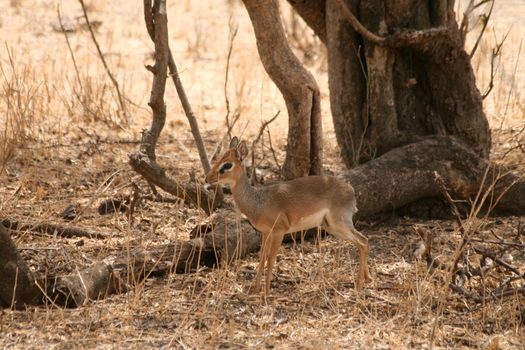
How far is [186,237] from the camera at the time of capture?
19.9 feet

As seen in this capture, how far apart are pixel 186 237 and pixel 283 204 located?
1046mm

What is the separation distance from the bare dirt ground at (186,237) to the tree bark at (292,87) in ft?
2.00

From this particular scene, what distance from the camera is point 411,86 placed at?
23.0 ft

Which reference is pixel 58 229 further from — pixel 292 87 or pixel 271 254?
pixel 292 87

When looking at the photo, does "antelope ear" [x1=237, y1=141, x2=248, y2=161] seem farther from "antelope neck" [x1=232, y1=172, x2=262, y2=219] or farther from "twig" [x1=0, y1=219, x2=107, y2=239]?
"twig" [x1=0, y1=219, x2=107, y2=239]

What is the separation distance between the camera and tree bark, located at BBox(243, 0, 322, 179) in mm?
5910

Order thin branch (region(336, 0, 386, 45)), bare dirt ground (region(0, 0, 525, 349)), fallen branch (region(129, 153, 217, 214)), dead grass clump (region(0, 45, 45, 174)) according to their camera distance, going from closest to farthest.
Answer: bare dirt ground (region(0, 0, 525, 349))
fallen branch (region(129, 153, 217, 214))
thin branch (region(336, 0, 386, 45))
dead grass clump (region(0, 45, 45, 174))

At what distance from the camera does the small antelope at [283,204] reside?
5172 millimetres

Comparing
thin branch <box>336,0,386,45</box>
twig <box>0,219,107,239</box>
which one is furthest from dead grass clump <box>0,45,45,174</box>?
thin branch <box>336,0,386,45</box>

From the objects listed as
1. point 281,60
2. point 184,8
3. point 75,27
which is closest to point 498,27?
point 184,8

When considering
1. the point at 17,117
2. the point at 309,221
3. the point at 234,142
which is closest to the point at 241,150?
the point at 234,142

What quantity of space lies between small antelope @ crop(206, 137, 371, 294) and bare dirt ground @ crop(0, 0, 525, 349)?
0.22 metres

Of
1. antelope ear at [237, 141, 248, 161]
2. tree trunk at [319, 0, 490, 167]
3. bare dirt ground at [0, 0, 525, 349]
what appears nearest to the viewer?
bare dirt ground at [0, 0, 525, 349]

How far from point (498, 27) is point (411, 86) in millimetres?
5609
